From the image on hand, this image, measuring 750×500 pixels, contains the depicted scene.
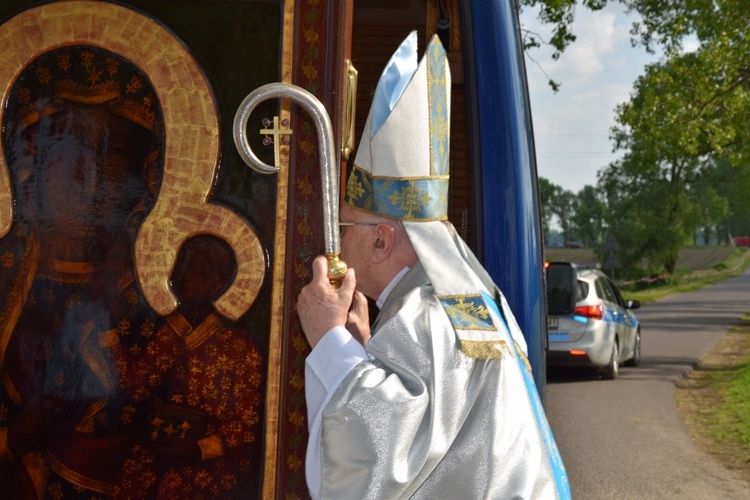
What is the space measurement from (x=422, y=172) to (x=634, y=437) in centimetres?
732

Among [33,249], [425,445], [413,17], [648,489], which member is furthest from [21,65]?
[648,489]

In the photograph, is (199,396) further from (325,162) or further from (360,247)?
(325,162)

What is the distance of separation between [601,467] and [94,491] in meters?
6.05

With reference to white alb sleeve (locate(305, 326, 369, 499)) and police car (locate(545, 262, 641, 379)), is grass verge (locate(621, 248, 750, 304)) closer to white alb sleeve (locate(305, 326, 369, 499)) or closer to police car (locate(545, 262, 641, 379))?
police car (locate(545, 262, 641, 379))

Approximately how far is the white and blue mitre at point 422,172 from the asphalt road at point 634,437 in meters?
5.00

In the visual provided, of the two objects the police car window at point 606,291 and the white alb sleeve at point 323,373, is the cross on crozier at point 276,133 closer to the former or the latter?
the white alb sleeve at point 323,373

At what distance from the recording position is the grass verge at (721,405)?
848 cm

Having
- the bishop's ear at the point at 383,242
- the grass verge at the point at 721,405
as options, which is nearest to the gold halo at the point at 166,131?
the bishop's ear at the point at 383,242

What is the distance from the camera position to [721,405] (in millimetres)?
10602

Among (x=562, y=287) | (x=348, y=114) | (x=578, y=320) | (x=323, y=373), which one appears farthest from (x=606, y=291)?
(x=323, y=373)

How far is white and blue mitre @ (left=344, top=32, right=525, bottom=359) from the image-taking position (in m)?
2.17

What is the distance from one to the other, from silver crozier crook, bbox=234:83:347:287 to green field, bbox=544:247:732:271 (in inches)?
2751

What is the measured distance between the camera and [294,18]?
2342 millimetres

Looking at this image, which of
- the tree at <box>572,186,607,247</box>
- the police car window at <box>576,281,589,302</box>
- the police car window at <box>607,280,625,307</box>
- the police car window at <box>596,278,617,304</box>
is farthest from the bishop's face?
the tree at <box>572,186,607,247</box>
